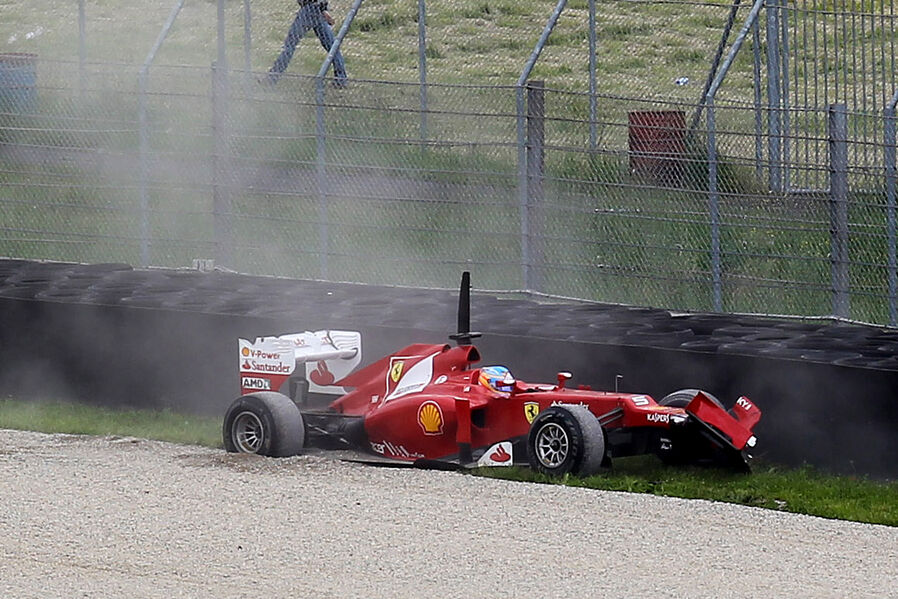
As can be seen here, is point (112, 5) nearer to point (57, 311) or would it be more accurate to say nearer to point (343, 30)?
point (343, 30)

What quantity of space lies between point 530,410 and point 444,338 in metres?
1.41

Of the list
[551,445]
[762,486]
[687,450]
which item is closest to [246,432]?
[551,445]

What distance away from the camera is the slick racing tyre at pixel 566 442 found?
7.78m

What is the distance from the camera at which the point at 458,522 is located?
699cm

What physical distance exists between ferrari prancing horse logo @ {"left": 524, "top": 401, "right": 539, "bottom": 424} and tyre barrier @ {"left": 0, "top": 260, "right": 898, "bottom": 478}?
1.87ft

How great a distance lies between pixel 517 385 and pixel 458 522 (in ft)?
4.98

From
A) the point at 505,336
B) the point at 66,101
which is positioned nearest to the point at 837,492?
the point at 505,336

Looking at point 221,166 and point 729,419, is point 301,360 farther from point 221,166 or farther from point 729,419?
point 221,166

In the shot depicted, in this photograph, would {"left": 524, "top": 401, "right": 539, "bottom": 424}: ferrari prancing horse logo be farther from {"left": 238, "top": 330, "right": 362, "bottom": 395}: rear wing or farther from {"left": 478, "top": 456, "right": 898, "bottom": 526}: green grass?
{"left": 238, "top": 330, "right": 362, "bottom": 395}: rear wing

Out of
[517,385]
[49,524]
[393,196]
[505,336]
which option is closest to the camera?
[49,524]

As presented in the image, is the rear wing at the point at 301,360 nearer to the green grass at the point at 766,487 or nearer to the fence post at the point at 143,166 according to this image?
the green grass at the point at 766,487

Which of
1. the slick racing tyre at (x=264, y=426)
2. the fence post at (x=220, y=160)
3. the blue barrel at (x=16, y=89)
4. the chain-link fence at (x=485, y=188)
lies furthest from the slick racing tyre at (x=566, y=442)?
the blue barrel at (x=16, y=89)

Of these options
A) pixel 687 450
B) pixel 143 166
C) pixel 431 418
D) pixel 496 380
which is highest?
pixel 143 166

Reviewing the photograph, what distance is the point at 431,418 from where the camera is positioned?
834 cm
